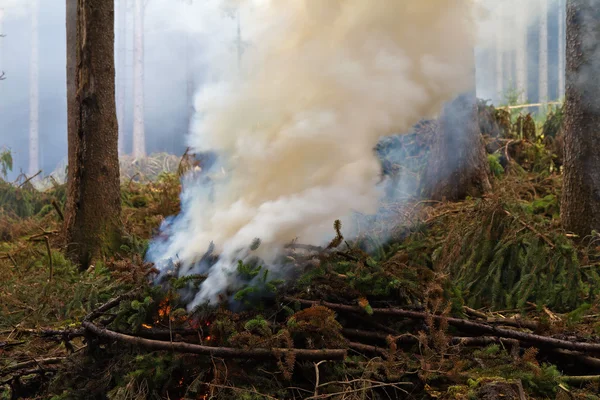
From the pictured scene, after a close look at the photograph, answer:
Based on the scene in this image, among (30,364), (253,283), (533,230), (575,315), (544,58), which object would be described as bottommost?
(30,364)

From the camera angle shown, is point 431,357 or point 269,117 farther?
point 269,117

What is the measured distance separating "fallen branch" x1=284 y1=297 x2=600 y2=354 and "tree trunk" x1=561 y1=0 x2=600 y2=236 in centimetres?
220

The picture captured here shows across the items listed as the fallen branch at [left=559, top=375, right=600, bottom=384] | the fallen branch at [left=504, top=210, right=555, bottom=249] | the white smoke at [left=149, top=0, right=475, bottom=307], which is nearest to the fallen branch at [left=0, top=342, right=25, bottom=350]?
the white smoke at [left=149, top=0, right=475, bottom=307]

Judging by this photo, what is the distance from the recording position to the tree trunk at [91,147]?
600cm

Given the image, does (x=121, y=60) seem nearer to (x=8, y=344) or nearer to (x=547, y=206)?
(x=547, y=206)

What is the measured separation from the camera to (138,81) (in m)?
20.2

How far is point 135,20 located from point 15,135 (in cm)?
627

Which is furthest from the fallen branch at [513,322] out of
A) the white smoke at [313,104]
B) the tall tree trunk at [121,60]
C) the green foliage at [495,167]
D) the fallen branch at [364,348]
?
the tall tree trunk at [121,60]

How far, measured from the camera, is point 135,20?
66.5ft

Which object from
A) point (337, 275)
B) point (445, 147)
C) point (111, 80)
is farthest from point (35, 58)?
point (337, 275)

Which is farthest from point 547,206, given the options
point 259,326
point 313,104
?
point 259,326

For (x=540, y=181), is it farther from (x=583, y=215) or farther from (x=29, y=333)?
(x=29, y=333)

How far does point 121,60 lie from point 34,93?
3.45m

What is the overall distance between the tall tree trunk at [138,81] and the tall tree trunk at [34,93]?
3.67 metres
